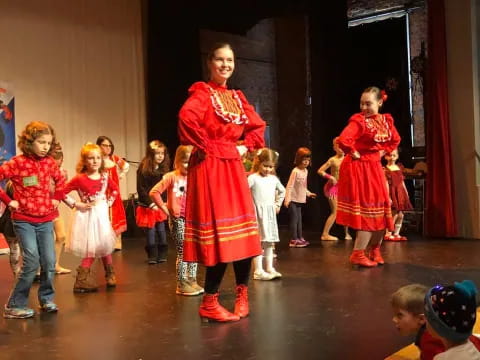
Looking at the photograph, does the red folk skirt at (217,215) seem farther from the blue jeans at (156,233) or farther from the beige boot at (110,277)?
the blue jeans at (156,233)

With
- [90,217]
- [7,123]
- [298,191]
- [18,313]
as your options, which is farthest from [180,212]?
[7,123]

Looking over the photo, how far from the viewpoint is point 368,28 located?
980 centimetres

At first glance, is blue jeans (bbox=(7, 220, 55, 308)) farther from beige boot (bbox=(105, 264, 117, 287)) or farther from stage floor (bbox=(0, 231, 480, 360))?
beige boot (bbox=(105, 264, 117, 287))

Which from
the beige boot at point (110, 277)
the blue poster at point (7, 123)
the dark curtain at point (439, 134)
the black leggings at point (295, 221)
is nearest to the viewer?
the beige boot at point (110, 277)

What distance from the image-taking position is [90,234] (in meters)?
4.35

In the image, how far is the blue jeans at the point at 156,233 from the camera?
5.75 meters

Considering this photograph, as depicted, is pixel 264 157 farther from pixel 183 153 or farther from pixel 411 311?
pixel 411 311

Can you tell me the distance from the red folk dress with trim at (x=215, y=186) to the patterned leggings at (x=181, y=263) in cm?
80

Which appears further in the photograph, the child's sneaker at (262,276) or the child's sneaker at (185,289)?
the child's sneaker at (262,276)

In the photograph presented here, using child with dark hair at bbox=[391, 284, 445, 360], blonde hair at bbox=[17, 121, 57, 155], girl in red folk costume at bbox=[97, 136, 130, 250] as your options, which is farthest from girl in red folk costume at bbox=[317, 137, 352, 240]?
child with dark hair at bbox=[391, 284, 445, 360]

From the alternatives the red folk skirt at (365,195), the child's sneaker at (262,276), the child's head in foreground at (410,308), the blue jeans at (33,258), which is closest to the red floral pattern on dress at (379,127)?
the red folk skirt at (365,195)

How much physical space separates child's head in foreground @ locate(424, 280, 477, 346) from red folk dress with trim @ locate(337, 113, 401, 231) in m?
3.14

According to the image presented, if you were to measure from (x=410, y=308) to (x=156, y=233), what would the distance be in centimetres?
391

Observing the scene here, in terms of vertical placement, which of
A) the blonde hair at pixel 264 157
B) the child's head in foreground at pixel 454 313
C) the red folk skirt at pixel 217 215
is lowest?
the child's head in foreground at pixel 454 313
